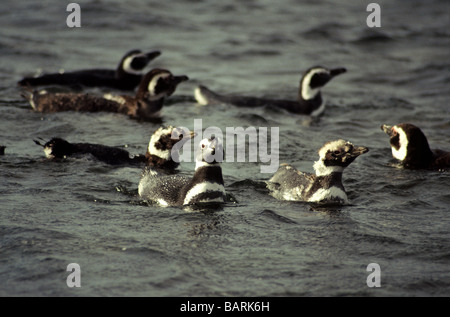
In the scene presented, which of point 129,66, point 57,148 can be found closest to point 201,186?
point 57,148

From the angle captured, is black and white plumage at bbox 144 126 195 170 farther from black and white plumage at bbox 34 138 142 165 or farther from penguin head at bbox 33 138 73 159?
penguin head at bbox 33 138 73 159

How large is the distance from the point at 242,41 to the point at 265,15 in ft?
7.60

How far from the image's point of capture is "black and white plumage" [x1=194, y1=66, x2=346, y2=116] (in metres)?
13.6

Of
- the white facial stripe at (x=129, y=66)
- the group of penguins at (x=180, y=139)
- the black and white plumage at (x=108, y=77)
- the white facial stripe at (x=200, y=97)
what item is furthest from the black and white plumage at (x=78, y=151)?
the white facial stripe at (x=129, y=66)

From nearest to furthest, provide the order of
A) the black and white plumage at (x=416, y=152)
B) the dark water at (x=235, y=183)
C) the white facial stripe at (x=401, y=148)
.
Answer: the dark water at (x=235, y=183)
the black and white plumage at (x=416, y=152)
the white facial stripe at (x=401, y=148)

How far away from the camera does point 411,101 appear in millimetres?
14805

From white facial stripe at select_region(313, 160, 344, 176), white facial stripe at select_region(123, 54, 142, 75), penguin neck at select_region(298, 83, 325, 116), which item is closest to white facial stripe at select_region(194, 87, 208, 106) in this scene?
white facial stripe at select_region(123, 54, 142, 75)

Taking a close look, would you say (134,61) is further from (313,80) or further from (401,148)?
(401,148)

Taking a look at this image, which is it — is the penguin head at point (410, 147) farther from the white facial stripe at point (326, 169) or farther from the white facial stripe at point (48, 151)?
the white facial stripe at point (48, 151)

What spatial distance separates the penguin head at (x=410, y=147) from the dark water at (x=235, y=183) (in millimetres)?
238

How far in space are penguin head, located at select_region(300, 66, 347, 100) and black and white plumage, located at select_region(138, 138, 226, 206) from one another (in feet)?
19.1

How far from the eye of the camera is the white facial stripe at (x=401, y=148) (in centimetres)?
1040
